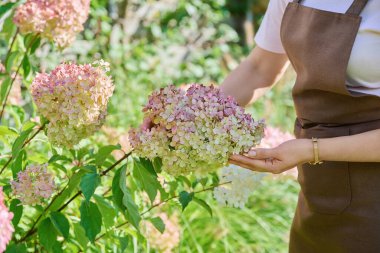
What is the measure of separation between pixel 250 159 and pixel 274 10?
56cm

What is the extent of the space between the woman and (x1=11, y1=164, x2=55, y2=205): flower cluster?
47 centimetres

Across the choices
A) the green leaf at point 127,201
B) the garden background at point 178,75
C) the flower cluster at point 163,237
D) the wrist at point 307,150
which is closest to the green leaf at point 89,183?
the green leaf at point 127,201

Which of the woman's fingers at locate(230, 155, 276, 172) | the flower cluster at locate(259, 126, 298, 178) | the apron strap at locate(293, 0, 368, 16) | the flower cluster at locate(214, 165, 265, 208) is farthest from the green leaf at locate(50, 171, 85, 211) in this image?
the flower cluster at locate(259, 126, 298, 178)

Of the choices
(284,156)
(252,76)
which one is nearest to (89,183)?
(284,156)

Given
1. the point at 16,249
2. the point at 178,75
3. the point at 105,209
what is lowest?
the point at 16,249

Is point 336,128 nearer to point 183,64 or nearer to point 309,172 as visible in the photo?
point 309,172

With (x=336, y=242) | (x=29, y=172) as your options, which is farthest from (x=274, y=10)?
(x=29, y=172)

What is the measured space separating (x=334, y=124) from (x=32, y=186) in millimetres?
779

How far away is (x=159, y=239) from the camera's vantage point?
247cm

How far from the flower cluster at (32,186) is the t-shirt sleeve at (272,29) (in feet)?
2.56

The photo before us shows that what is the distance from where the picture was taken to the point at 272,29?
6.55ft

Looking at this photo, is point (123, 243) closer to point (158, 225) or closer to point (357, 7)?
point (158, 225)

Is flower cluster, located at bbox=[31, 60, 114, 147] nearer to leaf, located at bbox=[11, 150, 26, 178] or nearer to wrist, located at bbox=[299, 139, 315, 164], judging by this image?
leaf, located at bbox=[11, 150, 26, 178]

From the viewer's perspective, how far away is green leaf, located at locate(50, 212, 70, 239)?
1629mm
